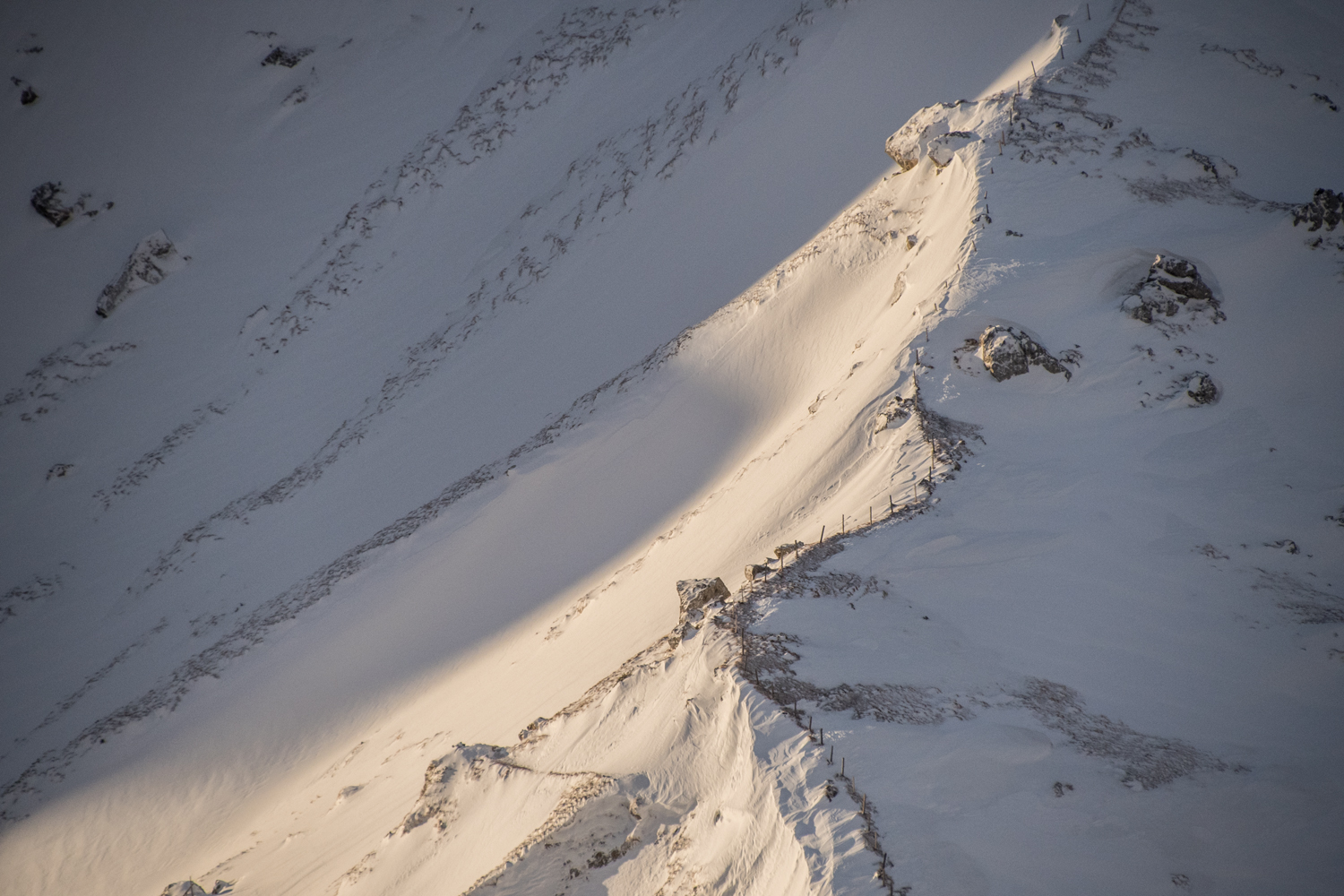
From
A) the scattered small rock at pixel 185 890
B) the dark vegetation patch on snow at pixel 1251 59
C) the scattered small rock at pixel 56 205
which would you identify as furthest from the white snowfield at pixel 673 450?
the scattered small rock at pixel 185 890

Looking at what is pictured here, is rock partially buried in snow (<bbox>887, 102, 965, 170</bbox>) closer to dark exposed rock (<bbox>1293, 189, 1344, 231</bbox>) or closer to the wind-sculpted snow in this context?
dark exposed rock (<bbox>1293, 189, 1344, 231</bbox>)

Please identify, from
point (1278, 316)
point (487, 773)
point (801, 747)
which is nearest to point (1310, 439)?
point (1278, 316)

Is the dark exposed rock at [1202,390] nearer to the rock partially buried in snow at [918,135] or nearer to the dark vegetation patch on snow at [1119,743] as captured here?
the dark vegetation patch on snow at [1119,743]

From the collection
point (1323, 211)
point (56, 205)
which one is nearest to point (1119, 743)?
point (1323, 211)

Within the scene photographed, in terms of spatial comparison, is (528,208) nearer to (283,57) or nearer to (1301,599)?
(283,57)

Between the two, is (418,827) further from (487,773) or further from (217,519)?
(217,519)
